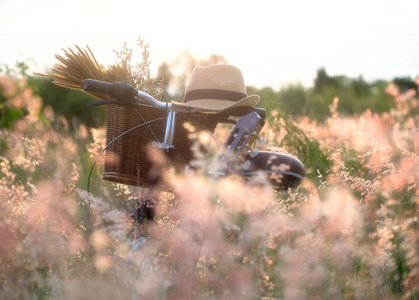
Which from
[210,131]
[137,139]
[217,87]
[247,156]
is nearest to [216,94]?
[217,87]

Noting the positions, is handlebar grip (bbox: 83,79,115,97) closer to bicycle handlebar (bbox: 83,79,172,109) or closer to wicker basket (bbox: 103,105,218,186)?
bicycle handlebar (bbox: 83,79,172,109)

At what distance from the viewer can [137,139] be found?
298 cm

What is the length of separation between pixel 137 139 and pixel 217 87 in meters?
0.58

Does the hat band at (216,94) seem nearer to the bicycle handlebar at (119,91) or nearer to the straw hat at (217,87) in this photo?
the straw hat at (217,87)

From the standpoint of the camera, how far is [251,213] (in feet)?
8.54

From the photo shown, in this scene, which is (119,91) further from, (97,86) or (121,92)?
(97,86)

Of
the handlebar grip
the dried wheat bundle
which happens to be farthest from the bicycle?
the dried wheat bundle

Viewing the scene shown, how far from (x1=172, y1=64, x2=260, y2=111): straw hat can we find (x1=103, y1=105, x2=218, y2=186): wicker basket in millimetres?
108

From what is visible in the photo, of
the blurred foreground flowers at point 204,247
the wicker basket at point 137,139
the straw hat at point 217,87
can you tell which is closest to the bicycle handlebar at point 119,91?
the wicker basket at point 137,139

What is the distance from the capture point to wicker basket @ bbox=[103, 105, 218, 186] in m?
2.94

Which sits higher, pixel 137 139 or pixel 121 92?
pixel 121 92

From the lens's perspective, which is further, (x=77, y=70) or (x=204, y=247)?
(x=77, y=70)

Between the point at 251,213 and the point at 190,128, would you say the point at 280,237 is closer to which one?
the point at 251,213

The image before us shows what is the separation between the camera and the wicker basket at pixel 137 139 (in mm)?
2941
